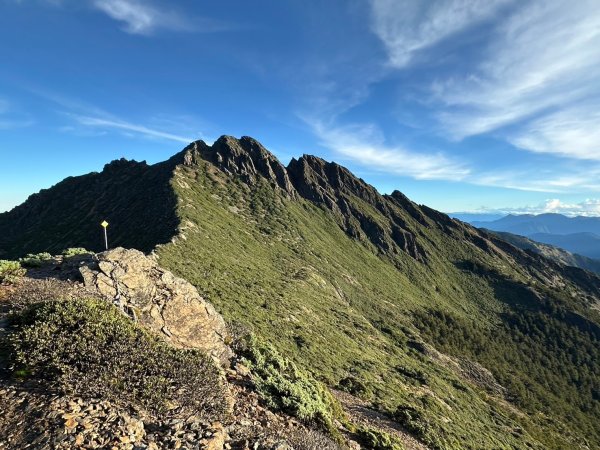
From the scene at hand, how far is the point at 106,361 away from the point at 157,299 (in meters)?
5.95

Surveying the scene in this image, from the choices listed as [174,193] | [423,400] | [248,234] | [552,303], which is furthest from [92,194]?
[552,303]

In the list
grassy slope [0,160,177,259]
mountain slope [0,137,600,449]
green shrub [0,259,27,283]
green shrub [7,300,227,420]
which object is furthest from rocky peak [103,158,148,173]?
green shrub [7,300,227,420]

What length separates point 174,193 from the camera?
Answer: 10981 cm

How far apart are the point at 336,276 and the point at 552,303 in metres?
149

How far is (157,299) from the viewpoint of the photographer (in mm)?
15969

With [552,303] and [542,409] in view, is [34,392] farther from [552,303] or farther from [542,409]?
[552,303]

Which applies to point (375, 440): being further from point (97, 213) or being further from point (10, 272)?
point (97, 213)

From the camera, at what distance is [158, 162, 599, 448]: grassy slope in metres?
46.5

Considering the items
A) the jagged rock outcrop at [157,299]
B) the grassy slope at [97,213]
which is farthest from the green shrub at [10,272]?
the grassy slope at [97,213]

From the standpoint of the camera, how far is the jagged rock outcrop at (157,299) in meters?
15.0

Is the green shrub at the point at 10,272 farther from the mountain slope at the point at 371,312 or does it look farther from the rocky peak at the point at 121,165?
the rocky peak at the point at 121,165

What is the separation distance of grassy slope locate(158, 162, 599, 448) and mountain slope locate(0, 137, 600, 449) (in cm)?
50

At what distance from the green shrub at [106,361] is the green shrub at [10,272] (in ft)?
14.6

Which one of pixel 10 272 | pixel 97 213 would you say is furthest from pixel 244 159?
pixel 10 272
